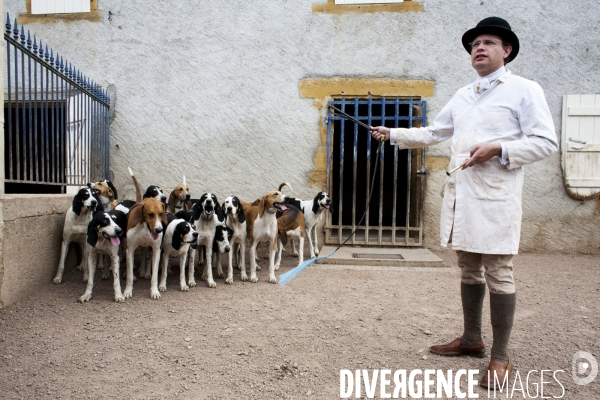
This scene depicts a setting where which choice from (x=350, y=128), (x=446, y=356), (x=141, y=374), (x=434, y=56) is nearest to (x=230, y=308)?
(x=141, y=374)

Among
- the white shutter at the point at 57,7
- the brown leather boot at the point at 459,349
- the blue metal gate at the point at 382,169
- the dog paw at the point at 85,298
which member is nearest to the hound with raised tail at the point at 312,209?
the blue metal gate at the point at 382,169

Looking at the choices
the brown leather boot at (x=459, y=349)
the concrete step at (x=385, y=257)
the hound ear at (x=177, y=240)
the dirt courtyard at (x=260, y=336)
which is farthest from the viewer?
the concrete step at (x=385, y=257)

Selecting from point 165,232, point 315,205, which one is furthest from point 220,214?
→ point 315,205

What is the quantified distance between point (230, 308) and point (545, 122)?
116 inches

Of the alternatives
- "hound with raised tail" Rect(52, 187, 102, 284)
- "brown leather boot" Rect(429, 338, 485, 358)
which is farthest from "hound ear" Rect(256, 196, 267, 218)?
"brown leather boot" Rect(429, 338, 485, 358)

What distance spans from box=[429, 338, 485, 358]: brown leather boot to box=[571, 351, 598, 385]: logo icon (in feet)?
1.75

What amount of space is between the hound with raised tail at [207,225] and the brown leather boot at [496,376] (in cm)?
311

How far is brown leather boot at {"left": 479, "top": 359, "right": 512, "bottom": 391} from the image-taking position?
2439 mm

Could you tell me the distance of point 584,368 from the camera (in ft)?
9.03

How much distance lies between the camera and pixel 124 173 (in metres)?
7.21

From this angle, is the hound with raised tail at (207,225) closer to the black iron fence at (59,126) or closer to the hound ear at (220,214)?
the hound ear at (220,214)

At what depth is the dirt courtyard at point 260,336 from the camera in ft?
8.30

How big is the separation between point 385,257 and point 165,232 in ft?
10.6

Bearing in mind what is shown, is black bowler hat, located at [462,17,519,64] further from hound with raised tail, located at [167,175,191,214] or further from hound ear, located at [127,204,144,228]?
hound with raised tail, located at [167,175,191,214]
